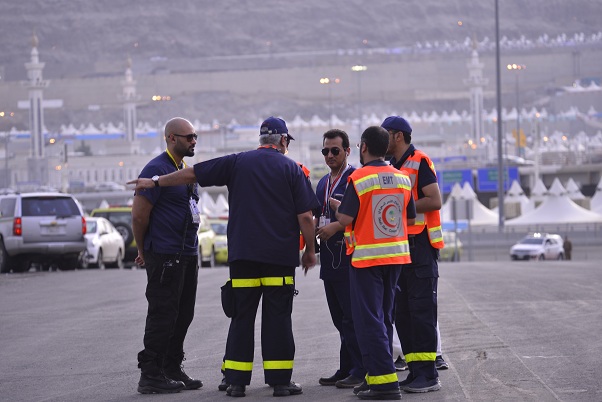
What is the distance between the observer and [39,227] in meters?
23.4

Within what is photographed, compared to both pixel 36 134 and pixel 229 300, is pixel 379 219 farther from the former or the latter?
pixel 36 134

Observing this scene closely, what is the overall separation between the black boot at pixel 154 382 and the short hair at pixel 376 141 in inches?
71.6

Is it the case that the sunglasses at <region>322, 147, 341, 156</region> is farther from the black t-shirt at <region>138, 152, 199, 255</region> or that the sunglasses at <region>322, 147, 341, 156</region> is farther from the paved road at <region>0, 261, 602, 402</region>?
the paved road at <region>0, 261, 602, 402</region>

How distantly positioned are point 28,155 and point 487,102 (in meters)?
54.6

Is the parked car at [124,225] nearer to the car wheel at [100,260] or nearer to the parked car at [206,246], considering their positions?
the parked car at [206,246]

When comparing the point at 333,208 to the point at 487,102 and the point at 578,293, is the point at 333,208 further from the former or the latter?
Answer: the point at 487,102

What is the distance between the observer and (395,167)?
30.0ft

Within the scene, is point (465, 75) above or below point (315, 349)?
above

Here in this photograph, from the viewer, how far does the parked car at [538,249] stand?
127 feet

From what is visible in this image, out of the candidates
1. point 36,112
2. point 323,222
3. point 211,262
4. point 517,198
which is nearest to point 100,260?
point 211,262

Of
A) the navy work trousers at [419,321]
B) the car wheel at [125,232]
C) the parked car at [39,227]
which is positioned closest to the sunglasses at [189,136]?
the navy work trousers at [419,321]

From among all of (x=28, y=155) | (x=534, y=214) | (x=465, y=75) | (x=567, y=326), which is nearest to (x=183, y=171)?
(x=567, y=326)

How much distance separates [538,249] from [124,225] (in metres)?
12.7

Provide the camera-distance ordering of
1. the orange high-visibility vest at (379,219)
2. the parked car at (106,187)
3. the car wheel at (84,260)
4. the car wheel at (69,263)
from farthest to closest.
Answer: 1. the parked car at (106,187)
2. the car wheel at (84,260)
3. the car wheel at (69,263)
4. the orange high-visibility vest at (379,219)
